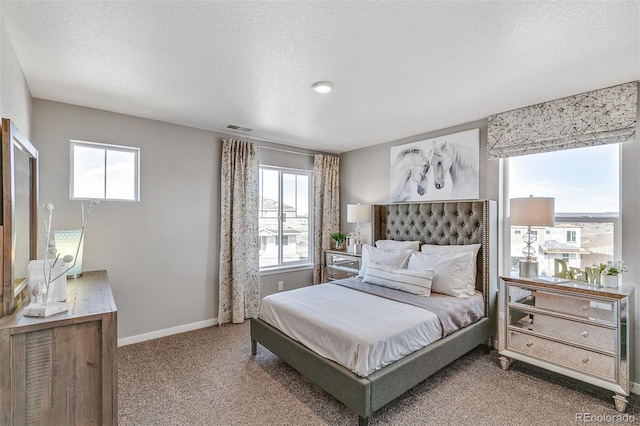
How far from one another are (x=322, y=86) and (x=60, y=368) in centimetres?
245

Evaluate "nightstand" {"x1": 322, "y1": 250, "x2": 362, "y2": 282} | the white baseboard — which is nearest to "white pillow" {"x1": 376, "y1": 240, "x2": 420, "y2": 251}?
"nightstand" {"x1": 322, "y1": 250, "x2": 362, "y2": 282}

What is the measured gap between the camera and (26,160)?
2.05 meters

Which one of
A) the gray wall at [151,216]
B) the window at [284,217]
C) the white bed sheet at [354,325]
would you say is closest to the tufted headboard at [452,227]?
the white bed sheet at [354,325]

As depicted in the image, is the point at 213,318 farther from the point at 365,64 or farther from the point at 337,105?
the point at 365,64

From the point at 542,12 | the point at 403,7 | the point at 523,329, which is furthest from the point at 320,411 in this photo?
the point at 542,12

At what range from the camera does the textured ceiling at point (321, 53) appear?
5.17 feet

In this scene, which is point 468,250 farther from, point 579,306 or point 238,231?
point 238,231

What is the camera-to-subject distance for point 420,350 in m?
2.30

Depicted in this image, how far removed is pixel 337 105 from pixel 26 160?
2431 mm

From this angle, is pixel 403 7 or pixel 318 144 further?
pixel 318 144

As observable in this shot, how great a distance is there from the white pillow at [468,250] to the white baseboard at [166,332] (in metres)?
2.80

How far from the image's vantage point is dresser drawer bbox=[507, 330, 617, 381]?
2256 millimetres

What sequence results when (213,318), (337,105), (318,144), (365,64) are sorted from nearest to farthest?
(365,64), (337,105), (213,318), (318,144)

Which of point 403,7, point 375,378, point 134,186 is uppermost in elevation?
point 403,7
